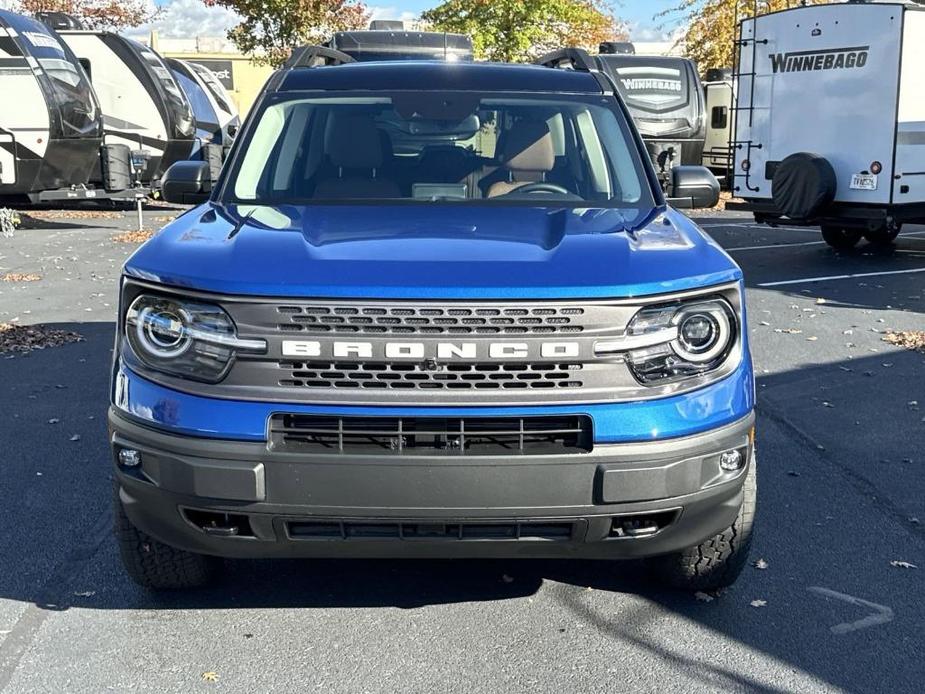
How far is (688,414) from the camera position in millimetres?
3299

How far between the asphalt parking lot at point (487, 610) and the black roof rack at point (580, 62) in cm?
202

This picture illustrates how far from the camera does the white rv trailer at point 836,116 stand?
1234 centimetres

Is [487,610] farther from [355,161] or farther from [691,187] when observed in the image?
[691,187]

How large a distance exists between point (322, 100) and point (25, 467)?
7.72 feet

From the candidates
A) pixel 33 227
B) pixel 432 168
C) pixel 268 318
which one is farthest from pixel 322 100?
pixel 33 227

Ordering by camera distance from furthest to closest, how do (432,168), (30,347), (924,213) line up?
(924,213), (30,347), (432,168)

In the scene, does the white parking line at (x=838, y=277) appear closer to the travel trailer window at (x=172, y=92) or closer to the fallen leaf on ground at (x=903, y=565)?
the fallen leaf on ground at (x=903, y=565)

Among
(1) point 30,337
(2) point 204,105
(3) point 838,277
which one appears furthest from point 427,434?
(2) point 204,105

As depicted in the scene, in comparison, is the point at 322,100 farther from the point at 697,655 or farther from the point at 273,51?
the point at 273,51

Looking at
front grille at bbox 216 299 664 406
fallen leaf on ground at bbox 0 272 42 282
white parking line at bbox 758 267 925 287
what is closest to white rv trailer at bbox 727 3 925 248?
white parking line at bbox 758 267 925 287

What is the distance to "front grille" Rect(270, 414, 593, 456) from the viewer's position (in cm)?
321

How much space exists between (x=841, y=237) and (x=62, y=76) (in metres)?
11.5

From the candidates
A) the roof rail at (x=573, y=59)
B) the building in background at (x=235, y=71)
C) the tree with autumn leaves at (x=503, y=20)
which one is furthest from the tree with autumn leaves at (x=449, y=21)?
the roof rail at (x=573, y=59)

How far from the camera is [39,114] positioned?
52.9ft
